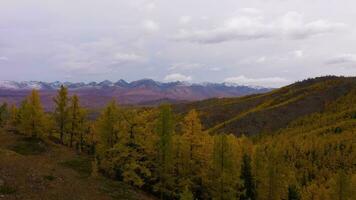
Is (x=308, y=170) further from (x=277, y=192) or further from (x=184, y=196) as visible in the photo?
(x=184, y=196)

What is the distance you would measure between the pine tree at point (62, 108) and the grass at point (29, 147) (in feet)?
19.4

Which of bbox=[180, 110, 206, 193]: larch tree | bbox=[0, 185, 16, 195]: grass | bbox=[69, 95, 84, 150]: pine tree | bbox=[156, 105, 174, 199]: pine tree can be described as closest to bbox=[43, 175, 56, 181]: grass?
bbox=[0, 185, 16, 195]: grass

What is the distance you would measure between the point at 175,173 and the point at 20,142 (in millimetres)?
32342

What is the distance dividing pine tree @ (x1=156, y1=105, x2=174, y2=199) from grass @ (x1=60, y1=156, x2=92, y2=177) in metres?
10.6

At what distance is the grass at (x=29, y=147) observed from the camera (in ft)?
218

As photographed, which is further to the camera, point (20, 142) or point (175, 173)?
point (20, 142)

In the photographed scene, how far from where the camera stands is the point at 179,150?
51.8 m

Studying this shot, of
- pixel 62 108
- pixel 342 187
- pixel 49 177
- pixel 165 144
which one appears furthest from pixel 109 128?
pixel 342 187

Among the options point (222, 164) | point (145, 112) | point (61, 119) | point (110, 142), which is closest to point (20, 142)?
point (61, 119)

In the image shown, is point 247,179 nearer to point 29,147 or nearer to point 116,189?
point 116,189

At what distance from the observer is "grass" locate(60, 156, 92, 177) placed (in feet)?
186

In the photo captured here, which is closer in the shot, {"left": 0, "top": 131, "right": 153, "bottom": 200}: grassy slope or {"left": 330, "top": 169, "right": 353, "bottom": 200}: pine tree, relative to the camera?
{"left": 0, "top": 131, "right": 153, "bottom": 200}: grassy slope

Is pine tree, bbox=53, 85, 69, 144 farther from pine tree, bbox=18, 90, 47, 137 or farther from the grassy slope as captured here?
the grassy slope

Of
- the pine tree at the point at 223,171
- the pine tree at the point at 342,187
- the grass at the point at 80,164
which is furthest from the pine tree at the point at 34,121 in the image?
the pine tree at the point at 342,187
